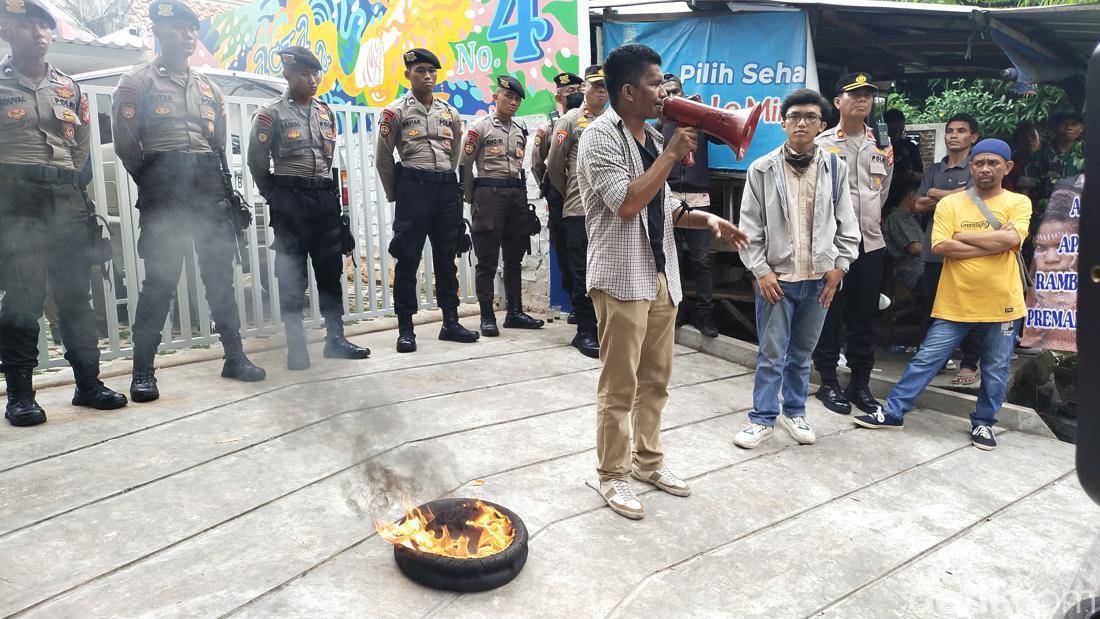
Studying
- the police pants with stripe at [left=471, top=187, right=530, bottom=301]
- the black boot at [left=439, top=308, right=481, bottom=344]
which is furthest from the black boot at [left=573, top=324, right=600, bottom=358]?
the police pants with stripe at [left=471, top=187, right=530, bottom=301]

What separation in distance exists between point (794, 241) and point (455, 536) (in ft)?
8.87

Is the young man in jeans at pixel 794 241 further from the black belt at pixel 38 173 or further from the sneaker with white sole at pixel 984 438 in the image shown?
the black belt at pixel 38 173

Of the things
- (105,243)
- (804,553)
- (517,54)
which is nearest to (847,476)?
(804,553)

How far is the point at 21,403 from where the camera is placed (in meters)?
4.12

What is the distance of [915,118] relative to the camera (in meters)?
14.2

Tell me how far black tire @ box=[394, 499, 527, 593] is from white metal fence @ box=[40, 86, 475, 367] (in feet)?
10.2

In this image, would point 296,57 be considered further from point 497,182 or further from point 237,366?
point 237,366

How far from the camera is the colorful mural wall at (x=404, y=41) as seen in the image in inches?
294

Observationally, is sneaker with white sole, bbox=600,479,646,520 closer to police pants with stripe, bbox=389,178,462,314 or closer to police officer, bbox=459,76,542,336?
police pants with stripe, bbox=389,178,462,314

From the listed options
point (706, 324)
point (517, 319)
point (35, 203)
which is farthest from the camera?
point (517, 319)

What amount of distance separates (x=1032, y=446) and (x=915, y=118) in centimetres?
1102

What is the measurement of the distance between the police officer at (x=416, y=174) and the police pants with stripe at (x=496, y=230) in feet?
1.23

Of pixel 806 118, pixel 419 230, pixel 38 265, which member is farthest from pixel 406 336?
pixel 806 118

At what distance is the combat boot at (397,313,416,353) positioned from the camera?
5953mm
